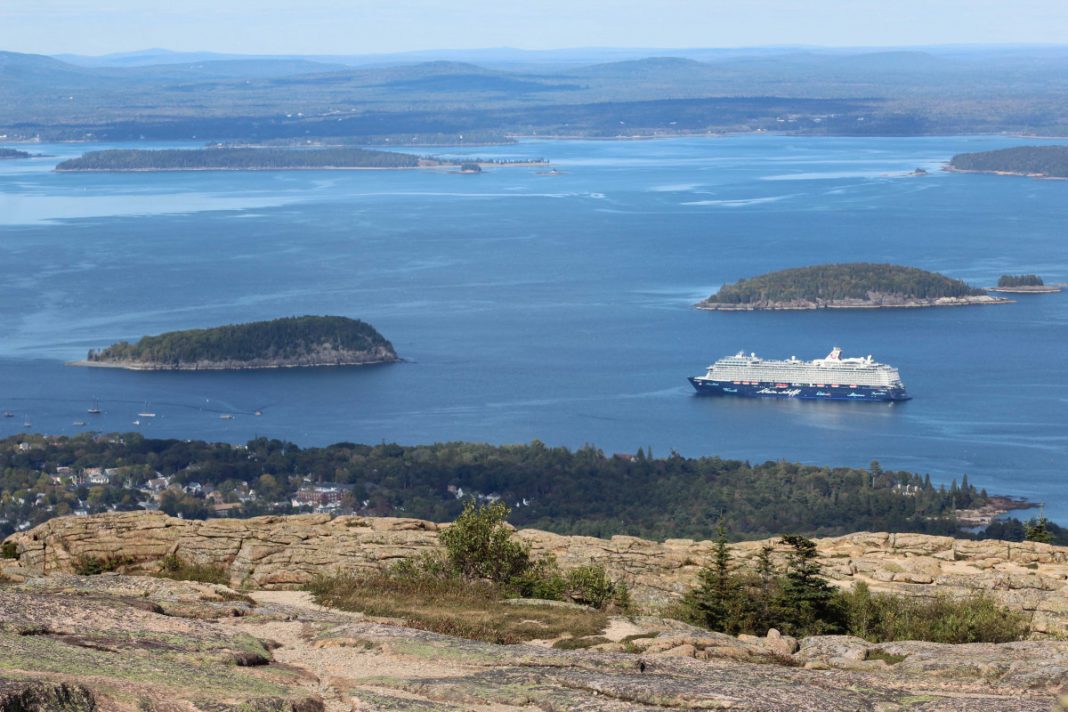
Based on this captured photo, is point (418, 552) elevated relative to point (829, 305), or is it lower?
elevated

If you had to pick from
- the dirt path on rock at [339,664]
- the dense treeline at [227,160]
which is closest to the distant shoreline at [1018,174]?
the dense treeline at [227,160]

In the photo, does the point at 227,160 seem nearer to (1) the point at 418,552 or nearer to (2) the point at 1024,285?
(2) the point at 1024,285


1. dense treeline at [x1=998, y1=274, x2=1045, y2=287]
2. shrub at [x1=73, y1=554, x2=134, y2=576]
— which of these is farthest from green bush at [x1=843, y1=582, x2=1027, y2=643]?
dense treeline at [x1=998, y1=274, x2=1045, y2=287]


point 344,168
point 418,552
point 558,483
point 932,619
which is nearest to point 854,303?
point 558,483

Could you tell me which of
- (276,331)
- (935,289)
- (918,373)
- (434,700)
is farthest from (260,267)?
(434,700)

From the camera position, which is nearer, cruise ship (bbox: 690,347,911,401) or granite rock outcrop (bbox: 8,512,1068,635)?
granite rock outcrop (bbox: 8,512,1068,635)

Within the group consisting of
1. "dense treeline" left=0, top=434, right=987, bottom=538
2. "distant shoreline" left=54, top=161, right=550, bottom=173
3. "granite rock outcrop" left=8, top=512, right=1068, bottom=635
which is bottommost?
"distant shoreline" left=54, top=161, right=550, bottom=173

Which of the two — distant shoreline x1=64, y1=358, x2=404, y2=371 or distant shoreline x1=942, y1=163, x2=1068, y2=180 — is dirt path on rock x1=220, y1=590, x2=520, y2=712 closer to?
distant shoreline x1=64, y1=358, x2=404, y2=371
